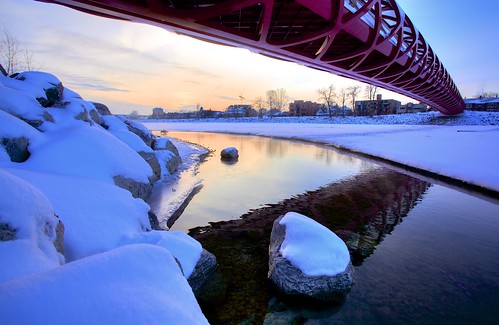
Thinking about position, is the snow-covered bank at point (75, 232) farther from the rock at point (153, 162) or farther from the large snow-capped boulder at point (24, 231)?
the rock at point (153, 162)

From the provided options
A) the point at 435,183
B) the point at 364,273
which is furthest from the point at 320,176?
the point at 364,273

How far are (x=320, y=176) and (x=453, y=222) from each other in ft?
17.9

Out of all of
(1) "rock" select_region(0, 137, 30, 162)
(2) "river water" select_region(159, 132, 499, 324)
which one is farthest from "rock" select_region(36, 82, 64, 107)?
(2) "river water" select_region(159, 132, 499, 324)

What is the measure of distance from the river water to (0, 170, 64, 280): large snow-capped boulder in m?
2.16

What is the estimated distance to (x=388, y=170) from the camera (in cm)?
1305

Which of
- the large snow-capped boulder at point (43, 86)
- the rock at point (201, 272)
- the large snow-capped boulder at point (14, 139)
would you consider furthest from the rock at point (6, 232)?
the large snow-capped boulder at point (43, 86)

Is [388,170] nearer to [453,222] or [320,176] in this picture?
[320,176]

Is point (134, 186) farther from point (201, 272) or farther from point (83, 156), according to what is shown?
point (201, 272)

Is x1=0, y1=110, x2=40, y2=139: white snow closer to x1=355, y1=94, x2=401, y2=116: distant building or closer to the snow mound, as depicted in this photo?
the snow mound

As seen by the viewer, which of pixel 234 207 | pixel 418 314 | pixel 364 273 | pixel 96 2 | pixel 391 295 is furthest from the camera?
pixel 234 207

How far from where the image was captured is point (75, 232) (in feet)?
11.9

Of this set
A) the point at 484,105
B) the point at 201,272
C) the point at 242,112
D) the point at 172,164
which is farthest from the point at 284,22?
the point at 242,112

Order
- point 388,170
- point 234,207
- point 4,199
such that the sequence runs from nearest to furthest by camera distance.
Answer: point 4,199 → point 234,207 → point 388,170

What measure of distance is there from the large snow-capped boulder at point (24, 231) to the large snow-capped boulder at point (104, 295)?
0.52 metres
